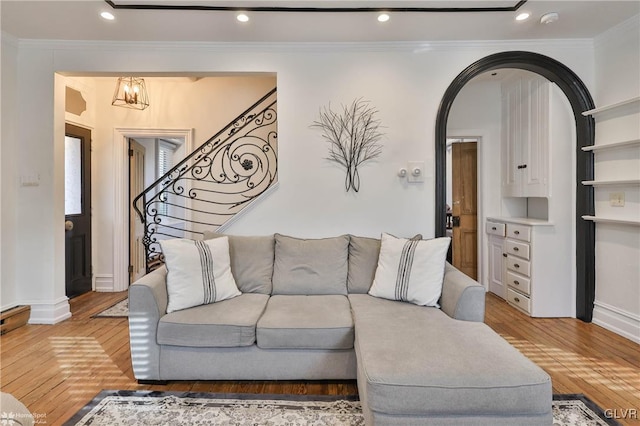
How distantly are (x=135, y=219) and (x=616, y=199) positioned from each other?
5.34m

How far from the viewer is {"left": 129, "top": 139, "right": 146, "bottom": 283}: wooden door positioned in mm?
4414

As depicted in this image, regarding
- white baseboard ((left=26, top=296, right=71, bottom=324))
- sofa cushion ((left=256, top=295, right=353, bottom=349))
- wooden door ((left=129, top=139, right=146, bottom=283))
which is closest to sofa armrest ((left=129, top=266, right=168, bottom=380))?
sofa cushion ((left=256, top=295, right=353, bottom=349))

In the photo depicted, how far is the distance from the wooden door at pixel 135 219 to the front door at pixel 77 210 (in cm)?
46

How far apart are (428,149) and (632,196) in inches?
66.7

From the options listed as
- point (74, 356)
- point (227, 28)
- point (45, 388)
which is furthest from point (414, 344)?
point (227, 28)

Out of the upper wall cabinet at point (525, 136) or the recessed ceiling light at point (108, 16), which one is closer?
the recessed ceiling light at point (108, 16)

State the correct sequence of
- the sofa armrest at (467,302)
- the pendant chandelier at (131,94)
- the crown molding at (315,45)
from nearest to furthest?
the sofa armrest at (467,302), the crown molding at (315,45), the pendant chandelier at (131,94)

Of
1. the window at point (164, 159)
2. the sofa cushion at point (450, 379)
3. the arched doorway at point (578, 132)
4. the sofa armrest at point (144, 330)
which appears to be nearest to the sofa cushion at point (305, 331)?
the sofa cushion at point (450, 379)

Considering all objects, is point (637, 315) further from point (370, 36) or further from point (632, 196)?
point (370, 36)

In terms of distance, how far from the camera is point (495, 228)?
398cm

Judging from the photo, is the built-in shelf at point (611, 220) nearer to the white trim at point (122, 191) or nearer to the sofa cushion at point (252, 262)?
the sofa cushion at point (252, 262)

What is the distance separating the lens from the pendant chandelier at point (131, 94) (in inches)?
159

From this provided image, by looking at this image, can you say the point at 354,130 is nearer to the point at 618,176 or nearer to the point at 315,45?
the point at 315,45

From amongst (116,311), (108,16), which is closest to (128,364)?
(116,311)
